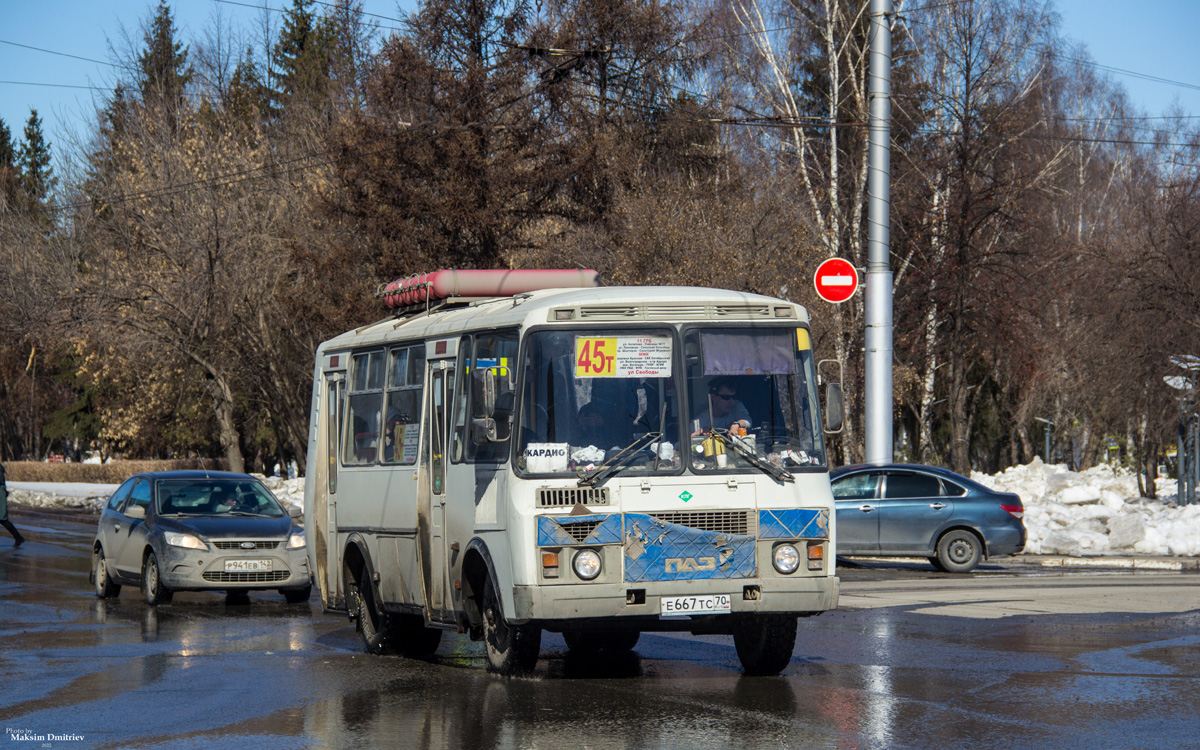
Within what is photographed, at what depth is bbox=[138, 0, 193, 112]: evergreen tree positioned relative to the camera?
50566mm

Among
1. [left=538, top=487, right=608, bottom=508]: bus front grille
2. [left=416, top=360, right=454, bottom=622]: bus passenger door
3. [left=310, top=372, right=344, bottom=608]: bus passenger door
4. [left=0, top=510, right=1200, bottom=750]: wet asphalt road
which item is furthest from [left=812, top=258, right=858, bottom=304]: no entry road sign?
[left=538, top=487, right=608, bottom=508]: bus front grille

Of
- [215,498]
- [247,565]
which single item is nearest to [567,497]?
[247,565]

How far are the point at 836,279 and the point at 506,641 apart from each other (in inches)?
516

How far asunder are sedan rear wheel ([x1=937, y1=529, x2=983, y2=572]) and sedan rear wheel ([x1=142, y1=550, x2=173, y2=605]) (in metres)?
10.6

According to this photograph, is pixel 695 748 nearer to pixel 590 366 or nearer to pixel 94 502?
pixel 590 366

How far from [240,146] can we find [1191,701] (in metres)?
39.8

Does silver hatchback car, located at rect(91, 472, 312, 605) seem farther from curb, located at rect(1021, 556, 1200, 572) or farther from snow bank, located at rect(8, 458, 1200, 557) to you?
snow bank, located at rect(8, 458, 1200, 557)

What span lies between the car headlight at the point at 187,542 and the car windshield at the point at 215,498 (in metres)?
0.80

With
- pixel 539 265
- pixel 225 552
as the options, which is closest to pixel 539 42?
pixel 539 265

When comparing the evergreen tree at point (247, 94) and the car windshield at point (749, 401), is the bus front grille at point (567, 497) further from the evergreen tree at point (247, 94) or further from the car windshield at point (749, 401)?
the evergreen tree at point (247, 94)

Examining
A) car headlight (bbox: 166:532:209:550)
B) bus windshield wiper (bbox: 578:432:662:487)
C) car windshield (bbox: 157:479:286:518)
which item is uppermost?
bus windshield wiper (bbox: 578:432:662:487)

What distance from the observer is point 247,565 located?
16281mm

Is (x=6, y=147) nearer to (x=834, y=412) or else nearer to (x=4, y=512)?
(x=4, y=512)

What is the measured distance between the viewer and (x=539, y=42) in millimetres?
34031
